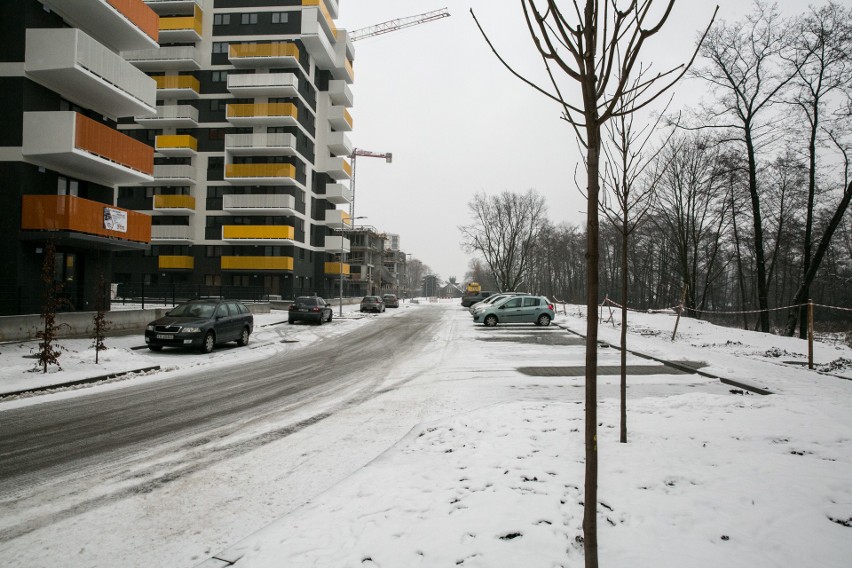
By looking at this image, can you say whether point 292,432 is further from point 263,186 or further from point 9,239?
point 263,186

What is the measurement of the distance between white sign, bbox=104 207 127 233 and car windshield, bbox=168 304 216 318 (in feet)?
18.7

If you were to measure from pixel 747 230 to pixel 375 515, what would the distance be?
37.9m

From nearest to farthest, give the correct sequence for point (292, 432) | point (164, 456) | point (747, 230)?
1. point (164, 456)
2. point (292, 432)
3. point (747, 230)

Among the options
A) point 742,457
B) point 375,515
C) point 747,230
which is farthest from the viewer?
point 747,230

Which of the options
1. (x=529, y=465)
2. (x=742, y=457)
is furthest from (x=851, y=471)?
(x=529, y=465)

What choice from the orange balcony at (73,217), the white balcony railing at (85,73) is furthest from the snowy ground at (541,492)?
the white balcony railing at (85,73)

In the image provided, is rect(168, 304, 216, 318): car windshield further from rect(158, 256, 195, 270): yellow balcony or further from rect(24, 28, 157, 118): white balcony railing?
rect(158, 256, 195, 270): yellow balcony

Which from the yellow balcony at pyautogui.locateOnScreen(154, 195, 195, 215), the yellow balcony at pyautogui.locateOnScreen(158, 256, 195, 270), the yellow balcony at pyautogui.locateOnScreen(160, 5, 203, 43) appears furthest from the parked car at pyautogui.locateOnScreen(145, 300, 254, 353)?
the yellow balcony at pyautogui.locateOnScreen(160, 5, 203, 43)

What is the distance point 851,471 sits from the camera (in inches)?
154

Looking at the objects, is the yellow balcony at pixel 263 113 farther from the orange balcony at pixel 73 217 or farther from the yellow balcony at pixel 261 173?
the orange balcony at pixel 73 217

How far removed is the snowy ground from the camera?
284 cm

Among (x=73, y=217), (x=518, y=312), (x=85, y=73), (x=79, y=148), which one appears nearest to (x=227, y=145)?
(x=85, y=73)

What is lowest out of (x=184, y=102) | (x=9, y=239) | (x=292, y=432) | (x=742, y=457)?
(x=292, y=432)

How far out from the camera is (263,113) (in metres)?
38.4
